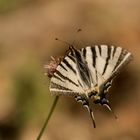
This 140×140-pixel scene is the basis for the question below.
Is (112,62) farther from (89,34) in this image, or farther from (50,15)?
(50,15)

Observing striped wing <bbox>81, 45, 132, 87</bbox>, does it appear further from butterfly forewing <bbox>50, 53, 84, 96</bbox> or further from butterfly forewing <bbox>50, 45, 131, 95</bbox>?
butterfly forewing <bbox>50, 53, 84, 96</bbox>

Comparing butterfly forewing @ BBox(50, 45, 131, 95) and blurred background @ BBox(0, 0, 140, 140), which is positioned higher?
butterfly forewing @ BBox(50, 45, 131, 95)

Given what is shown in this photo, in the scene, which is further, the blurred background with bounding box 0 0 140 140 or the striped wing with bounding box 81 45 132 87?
the blurred background with bounding box 0 0 140 140

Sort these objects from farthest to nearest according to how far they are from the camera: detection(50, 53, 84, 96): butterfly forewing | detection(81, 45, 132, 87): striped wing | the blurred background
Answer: the blurred background → detection(81, 45, 132, 87): striped wing → detection(50, 53, 84, 96): butterfly forewing

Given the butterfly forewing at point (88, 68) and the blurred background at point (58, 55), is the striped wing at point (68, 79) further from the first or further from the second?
the blurred background at point (58, 55)

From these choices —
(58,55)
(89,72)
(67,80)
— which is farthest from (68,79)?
(58,55)

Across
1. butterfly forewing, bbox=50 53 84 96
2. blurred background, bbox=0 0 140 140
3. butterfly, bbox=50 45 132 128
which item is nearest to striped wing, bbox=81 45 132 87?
butterfly, bbox=50 45 132 128

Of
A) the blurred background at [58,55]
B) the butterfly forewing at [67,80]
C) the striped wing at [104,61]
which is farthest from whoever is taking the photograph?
the blurred background at [58,55]

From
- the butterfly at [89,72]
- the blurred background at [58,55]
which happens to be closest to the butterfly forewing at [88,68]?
the butterfly at [89,72]

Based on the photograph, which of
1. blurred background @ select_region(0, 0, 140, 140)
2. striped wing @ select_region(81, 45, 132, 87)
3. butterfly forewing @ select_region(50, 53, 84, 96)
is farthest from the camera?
blurred background @ select_region(0, 0, 140, 140)
